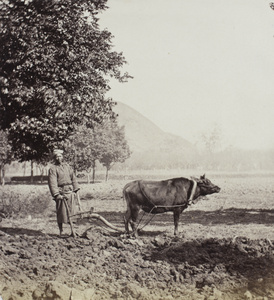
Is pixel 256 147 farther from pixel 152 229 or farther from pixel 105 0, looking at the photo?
pixel 105 0

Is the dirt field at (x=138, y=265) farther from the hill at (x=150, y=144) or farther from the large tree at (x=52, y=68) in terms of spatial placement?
the large tree at (x=52, y=68)

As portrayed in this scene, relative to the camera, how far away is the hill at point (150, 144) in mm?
8211

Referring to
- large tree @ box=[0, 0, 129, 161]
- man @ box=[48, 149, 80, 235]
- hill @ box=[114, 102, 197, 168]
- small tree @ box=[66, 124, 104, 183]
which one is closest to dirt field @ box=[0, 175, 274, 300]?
man @ box=[48, 149, 80, 235]

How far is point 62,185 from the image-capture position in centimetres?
748

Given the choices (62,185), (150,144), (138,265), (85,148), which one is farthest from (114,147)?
(138,265)

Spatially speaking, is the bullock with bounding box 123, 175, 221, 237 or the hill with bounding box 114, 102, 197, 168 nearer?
the bullock with bounding box 123, 175, 221, 237

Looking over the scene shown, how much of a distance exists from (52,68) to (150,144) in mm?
2726

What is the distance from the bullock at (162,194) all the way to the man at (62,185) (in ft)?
3.47

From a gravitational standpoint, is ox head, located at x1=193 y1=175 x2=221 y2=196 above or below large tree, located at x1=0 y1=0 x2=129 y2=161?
below

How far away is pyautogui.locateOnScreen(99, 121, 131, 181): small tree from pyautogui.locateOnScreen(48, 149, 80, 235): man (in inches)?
56.7

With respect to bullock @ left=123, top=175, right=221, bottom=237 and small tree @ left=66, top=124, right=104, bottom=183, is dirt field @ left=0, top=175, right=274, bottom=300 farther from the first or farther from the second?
small tree @ left=66, top=124, right=104, bottom=183

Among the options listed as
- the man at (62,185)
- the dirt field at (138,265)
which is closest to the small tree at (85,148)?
the man at (62,185)

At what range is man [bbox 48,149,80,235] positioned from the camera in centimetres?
732

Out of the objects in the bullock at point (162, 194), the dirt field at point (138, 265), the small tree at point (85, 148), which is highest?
the small tree at point (85, 148)
